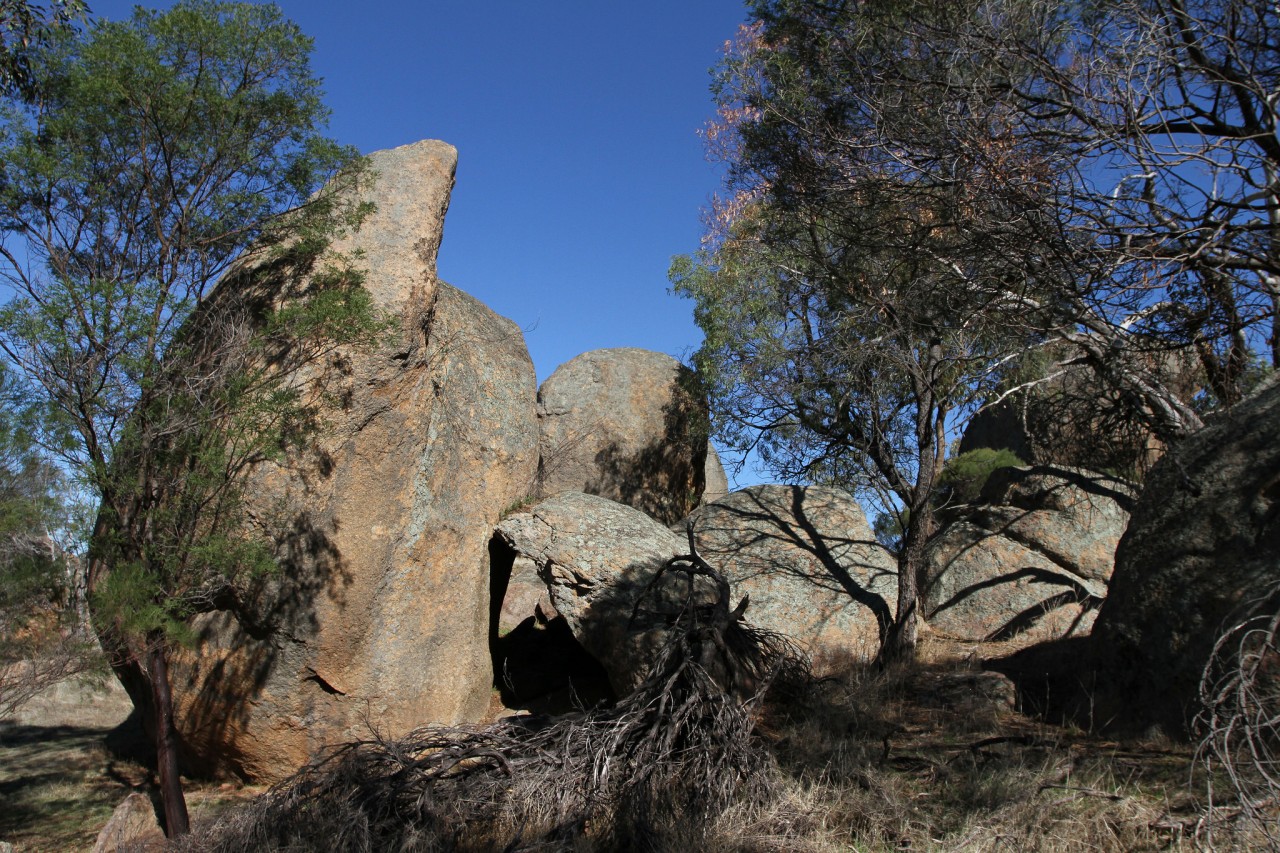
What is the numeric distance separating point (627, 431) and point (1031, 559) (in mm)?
6460

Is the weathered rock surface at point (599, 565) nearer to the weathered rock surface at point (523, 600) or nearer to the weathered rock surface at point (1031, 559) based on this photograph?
the weathered rock surface at point (523, 600)

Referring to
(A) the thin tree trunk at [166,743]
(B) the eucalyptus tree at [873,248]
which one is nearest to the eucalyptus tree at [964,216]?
(B) the eucalyptus tree at [873,248]

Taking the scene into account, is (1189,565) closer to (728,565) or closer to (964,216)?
(964,216)

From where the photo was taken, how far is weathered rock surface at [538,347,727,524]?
15.0 meters

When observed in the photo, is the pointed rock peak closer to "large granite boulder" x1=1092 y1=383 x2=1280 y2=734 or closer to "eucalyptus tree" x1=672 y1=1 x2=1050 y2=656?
"eucalyptus tree" x1=672 y1=1 x2=1050 y2=656

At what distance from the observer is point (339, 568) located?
348 inches

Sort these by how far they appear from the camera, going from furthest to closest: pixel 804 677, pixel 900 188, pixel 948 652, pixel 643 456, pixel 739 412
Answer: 1. pixel 643 456
2. pixel 739 412
3. pixel 948 652
4. pixel 804 677
5. pixel 900 188

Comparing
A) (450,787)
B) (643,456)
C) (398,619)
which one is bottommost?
(450,787)

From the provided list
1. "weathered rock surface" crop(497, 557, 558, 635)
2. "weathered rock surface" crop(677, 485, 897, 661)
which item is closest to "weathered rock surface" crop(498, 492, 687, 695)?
"weathered rock surface" crop(677, 485, 897, 661)

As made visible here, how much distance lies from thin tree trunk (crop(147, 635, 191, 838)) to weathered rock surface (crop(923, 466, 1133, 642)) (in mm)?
8115

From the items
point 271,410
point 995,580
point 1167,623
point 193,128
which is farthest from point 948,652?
point 193,128

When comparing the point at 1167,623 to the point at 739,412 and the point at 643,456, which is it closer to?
the point at 739,412

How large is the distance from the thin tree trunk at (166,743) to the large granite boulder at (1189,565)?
23.5 feet

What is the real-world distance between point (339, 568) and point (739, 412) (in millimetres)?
5925
